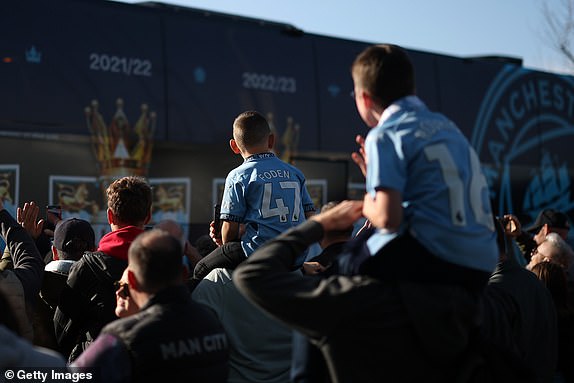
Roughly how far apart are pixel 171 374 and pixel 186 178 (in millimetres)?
7475

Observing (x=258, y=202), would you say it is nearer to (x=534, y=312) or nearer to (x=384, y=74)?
(x=534, y=312)

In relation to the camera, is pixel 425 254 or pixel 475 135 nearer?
pixel 425 254

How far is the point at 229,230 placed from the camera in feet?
17.1

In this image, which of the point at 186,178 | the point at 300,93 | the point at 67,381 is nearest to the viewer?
the point at 67,381

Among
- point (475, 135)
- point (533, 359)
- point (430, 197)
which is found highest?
point (475, 135)

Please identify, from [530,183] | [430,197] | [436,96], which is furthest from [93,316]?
[530,183]

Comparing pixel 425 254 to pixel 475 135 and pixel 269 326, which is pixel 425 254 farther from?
pixel 475 135

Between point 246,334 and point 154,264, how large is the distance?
2.07 m

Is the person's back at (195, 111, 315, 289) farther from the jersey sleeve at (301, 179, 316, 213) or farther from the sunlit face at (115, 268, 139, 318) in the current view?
the sunlit face at (115, 268, 139, 318)

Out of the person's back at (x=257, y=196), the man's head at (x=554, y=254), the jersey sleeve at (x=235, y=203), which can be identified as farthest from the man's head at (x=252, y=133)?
the man's head at (x=554, y=254)

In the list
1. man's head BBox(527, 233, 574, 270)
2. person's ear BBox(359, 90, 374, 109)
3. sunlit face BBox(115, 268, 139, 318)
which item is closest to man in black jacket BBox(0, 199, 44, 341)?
sunlit face BBox(115, 268, 139, 318)

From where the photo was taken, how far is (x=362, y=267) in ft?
9.14

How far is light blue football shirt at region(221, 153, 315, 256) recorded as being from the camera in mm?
5188

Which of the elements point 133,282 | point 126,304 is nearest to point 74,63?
point 126,304
